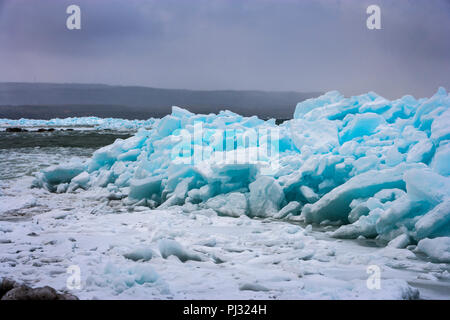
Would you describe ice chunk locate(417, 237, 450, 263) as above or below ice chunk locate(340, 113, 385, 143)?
below

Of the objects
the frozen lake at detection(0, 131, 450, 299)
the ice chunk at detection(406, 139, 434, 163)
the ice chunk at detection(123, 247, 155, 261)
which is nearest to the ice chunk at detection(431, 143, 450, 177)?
the ice chunk at detection(406, 139, 434, 163)

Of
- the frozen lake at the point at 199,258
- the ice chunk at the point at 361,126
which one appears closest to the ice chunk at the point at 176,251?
the frozen lake at the point at 199,258

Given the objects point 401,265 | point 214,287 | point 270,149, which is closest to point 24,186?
point 270,149

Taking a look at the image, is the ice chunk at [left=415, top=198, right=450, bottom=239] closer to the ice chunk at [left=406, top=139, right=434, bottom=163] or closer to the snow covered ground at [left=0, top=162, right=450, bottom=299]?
the snow covered ground at [left=0, top=162, right=450, bottom=299]

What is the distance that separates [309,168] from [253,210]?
31.8 inches

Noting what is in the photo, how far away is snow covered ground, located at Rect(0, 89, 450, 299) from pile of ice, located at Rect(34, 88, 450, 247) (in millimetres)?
16

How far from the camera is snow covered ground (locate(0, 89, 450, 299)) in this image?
2670 millimetres

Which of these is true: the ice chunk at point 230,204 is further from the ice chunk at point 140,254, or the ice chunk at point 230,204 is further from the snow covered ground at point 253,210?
the ice chunk at point 140,254

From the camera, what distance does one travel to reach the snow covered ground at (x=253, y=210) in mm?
2670

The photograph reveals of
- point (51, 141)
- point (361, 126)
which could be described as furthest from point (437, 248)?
point (51, 141)
